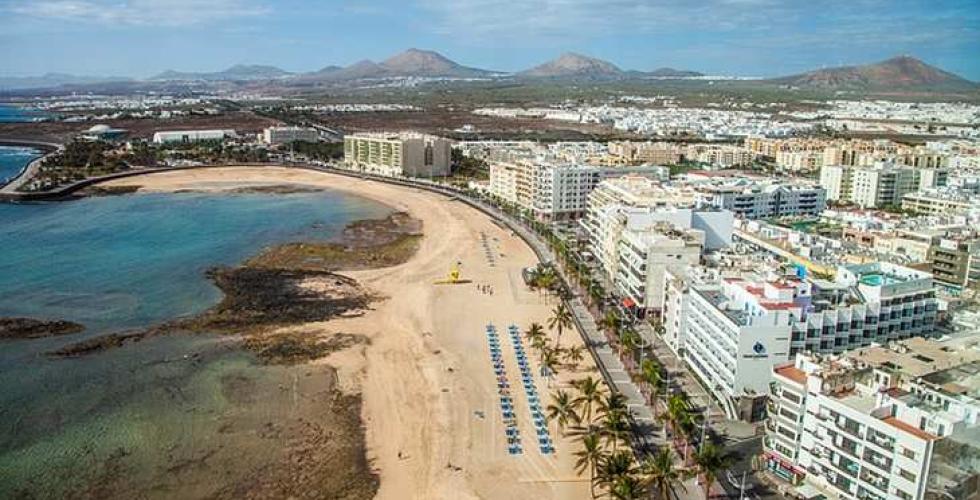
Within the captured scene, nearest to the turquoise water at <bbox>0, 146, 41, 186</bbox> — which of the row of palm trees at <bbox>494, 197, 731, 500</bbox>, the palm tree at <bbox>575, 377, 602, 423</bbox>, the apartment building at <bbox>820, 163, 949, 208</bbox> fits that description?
the row of palm trees at <bbox>494, 197, 731, 500</bbox>

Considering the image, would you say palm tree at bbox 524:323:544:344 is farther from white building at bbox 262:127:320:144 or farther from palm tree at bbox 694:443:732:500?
white building at bbox 262:127:320:144

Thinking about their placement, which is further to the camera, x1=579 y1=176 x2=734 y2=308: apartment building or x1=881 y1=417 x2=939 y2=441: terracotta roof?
x1=579 y1=176 x2=734 y2=308: apartment building

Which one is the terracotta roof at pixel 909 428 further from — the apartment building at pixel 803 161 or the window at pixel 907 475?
the apartment building at pixel 803 161

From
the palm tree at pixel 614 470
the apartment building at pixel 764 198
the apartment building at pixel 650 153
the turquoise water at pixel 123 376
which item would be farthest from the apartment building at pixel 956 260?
the apartment building at pixel 650 153

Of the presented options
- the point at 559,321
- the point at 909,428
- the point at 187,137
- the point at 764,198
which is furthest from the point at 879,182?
the point at 187,137

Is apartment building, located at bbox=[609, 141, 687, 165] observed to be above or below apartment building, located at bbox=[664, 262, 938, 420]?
above

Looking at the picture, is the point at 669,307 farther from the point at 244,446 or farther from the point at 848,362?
the point at 244,446
